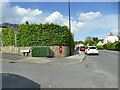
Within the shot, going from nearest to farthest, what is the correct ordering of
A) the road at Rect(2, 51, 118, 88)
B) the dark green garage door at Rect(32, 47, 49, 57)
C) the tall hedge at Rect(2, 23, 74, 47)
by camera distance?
the road at Rect(2, 51, 118, 88)
the dark green garage door at Rect(32, 47, 49, 57)
the tall hedge at Rect(2, 23, 74, 47)

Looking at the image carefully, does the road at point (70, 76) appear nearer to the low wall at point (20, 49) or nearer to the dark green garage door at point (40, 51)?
the dark green garage door at point (40, 51)

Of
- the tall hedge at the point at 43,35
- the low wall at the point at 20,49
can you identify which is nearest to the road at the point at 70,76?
the low wall at the point at 20,49

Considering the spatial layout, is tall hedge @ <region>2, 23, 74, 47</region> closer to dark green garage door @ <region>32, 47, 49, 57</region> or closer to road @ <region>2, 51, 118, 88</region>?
dark green garage door @ <region>32, 47, 49, 57</region>

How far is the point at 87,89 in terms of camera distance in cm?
888

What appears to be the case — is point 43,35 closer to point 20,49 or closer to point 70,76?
point 20,49

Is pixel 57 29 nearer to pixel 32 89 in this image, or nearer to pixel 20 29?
pixel 20 29

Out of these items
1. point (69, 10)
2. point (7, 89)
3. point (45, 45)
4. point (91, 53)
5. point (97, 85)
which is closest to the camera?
point (7, 89)

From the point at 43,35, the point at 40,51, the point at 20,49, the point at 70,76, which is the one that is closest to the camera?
the point at 70,76

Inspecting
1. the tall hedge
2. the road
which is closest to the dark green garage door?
the tall hedge

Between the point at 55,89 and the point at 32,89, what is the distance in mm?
840

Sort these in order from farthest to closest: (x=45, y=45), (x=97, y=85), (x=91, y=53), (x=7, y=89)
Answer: (x=91, y=53) < (x=45, y=45) < (x=97, y=85) < (x=7, y=89)

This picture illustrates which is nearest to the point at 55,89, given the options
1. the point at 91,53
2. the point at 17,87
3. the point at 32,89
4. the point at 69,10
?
the point at 32,89

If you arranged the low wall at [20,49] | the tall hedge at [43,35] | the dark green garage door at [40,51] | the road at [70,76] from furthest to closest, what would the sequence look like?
the tall hedge at [43,35] → the low wall at [20,49] → the dark green garage door at [40,51] → the road at [70,76]

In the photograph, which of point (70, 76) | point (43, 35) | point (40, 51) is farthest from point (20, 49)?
point (70, 76)
